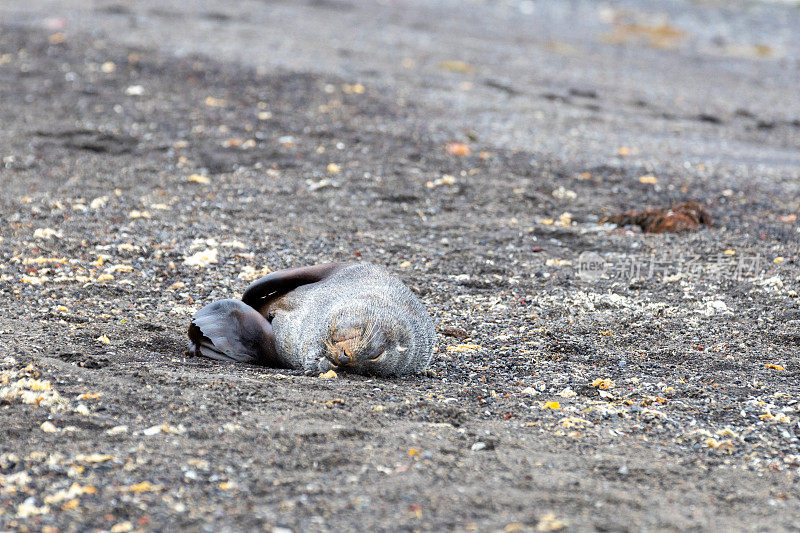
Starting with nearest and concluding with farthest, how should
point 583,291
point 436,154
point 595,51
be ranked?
point 583,291
point 436,154
point 595,51

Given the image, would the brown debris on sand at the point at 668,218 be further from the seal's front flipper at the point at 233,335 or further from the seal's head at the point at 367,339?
the seal's front flipper at the point at 233,335

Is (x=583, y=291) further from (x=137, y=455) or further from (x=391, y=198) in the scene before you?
(x=137, y=455)

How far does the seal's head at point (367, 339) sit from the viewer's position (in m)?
4.23

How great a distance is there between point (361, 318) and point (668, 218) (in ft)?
13.2

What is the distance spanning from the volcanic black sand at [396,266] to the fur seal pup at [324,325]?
5.3 inches

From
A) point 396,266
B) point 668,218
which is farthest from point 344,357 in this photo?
point 668,218

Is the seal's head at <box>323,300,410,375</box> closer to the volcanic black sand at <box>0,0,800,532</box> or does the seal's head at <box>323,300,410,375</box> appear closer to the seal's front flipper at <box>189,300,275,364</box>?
the volcanic black sand at <box>0,0,800,532</box>

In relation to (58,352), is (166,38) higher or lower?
higher

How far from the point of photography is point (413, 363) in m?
4.55

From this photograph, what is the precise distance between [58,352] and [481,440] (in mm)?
2176

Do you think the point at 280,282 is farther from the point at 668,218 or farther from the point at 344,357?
the point at 668,218

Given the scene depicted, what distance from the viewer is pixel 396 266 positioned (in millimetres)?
6570

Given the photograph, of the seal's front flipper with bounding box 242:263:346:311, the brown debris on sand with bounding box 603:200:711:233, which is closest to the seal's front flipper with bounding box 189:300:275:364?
the seal's front flipper with bounding box 242:263:346:311

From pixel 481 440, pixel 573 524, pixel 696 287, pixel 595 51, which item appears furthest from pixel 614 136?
pixel 573 524
